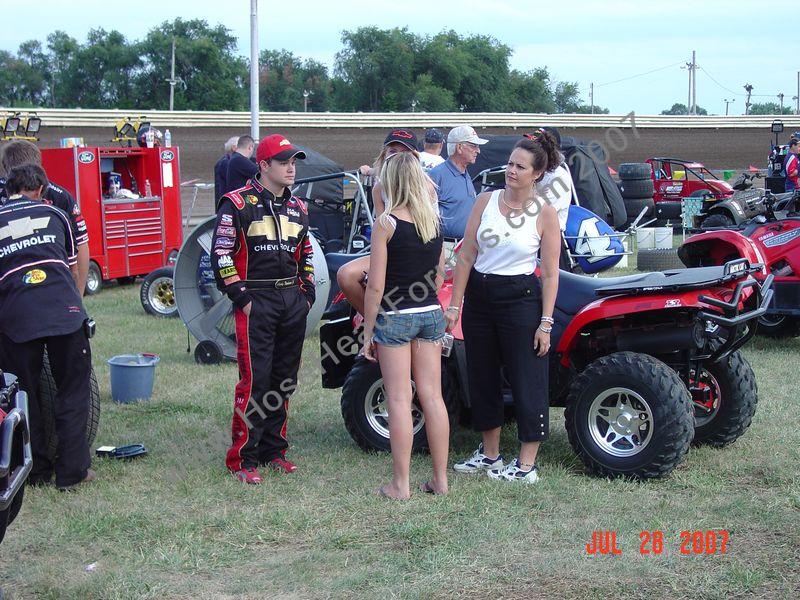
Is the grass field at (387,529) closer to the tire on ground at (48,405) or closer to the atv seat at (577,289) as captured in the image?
the tire on ground at (48,405)

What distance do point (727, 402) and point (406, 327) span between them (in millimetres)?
2074

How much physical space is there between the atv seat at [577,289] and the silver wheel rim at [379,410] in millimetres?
1062

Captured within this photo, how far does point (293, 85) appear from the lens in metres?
79.2

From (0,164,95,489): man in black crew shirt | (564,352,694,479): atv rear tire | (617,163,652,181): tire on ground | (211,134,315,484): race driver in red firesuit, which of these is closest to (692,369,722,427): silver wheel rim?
(564,352,694,479): atv rear tire

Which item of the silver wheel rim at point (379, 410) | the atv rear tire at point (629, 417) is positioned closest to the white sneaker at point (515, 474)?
the atv rear tire at point (629, 417)

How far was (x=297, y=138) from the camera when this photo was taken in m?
35.3

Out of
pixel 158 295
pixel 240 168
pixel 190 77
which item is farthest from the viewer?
pixel 190 77

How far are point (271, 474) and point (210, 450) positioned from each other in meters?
0.71

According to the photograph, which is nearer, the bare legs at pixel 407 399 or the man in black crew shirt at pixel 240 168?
the bare legs at pixel 407 399

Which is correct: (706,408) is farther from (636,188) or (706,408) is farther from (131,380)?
(636,188)

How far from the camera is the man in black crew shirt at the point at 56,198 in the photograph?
544 centimetres

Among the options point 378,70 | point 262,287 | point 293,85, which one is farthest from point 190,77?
point 262,287

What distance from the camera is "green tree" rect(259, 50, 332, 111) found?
76938mm

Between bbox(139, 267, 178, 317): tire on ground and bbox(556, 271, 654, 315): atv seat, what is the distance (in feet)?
23.0
